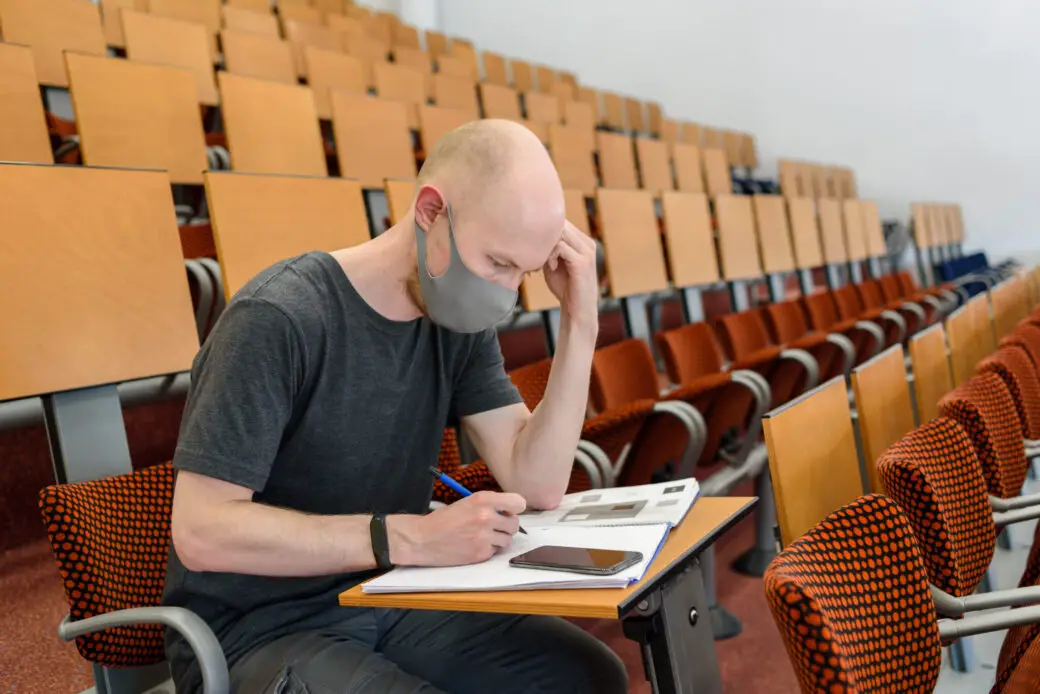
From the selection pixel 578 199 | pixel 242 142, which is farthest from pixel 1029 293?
pixel 242 142

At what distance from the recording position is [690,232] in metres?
2.47

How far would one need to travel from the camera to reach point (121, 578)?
76 cm

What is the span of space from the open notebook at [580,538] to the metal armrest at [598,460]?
0.36m

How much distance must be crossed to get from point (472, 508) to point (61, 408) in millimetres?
575

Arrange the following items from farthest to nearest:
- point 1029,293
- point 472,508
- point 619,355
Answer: point 1029,293 → point 619,355 → point 472,508

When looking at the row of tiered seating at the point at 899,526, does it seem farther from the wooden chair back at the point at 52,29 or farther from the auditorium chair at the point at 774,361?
the wooden chair back at the point at 52,29

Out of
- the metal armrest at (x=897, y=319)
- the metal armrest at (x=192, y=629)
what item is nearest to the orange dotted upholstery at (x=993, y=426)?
the metal armrest at (x=192, y=629)

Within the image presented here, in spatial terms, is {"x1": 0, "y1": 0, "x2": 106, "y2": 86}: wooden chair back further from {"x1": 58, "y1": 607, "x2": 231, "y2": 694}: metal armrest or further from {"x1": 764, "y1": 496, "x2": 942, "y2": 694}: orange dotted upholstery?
{"x1": 764, "y1": 496, "x2": 942, "y2": 694}: orange dotted upholstery

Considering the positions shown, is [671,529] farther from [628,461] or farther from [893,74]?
[893,74]

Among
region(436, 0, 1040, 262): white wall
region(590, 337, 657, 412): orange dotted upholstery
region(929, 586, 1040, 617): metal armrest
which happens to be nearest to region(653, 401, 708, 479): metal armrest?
region(590, 337, 657, 412): orange dotted upholstery

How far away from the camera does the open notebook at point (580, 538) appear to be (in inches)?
22.2

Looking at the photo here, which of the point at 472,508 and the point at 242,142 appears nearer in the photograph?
the point at 472,508

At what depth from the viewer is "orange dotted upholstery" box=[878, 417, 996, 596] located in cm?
78

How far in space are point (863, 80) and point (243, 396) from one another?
18.4 feet
